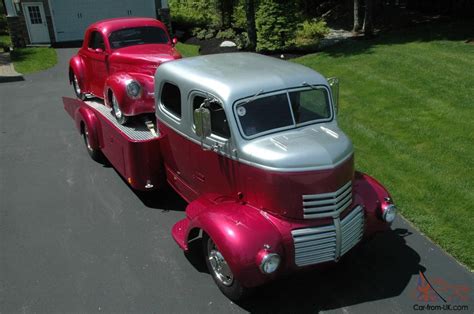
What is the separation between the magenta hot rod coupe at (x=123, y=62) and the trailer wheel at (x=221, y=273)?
3.01 meters

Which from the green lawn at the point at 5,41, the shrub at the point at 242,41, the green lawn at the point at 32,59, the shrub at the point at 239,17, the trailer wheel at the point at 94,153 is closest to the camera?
the trailer wheel at the point at 94,153

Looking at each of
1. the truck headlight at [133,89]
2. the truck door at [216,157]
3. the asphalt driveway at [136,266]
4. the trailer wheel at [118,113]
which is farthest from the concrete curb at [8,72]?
the truck door at [216,157]

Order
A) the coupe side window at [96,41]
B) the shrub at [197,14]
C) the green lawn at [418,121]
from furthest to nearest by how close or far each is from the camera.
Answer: the shrub at [197,14], the coupe side window at [96,41], the green lawn at [418,121]

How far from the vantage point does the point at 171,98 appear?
19.6 feet

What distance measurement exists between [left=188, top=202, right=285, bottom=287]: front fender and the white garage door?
20.1 m

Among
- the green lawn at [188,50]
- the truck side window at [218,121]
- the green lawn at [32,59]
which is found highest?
the truck side window at [218,121]

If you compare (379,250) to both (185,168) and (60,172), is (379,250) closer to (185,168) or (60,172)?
(185,168)

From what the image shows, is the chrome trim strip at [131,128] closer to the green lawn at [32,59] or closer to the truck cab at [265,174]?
the truck cab at [265,174]

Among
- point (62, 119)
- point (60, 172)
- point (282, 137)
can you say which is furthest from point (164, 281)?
point (62, 119)

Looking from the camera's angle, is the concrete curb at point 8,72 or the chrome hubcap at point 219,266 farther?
the concrete curb at point 8,72

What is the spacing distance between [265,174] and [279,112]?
32.9 inches

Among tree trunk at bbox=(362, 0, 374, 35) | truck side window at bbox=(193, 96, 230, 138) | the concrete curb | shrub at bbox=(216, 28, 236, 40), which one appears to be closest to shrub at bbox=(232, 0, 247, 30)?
shrub at bbox=(216, 28, 236, 40)

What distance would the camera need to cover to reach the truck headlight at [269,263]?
419 centimetres

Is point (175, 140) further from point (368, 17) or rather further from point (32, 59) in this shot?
point (32, 59)
